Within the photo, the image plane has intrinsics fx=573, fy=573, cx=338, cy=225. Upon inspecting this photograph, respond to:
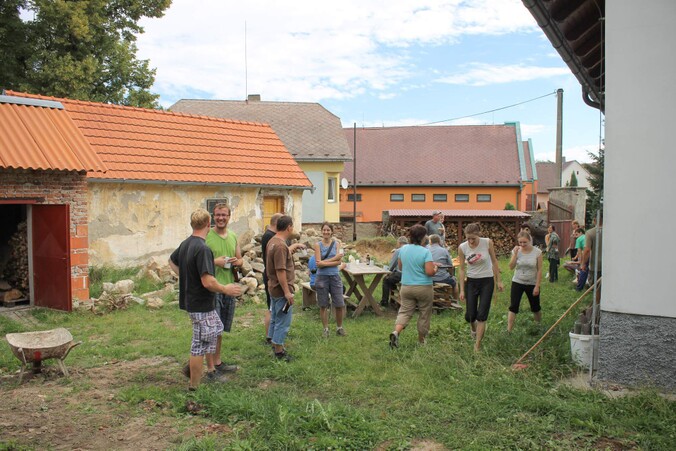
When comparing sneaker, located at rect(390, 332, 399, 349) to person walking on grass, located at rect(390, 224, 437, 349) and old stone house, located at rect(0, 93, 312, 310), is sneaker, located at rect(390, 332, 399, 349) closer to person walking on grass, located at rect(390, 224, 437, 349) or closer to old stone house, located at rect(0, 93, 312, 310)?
person walking on grass, located at rect(390, 224, 437, 349)

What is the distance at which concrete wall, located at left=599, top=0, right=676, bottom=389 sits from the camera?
5.55m

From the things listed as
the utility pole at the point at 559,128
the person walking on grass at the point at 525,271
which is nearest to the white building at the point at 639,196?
the person walking on grass at the point at 525,271

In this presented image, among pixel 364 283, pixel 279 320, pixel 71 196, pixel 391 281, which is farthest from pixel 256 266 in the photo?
pixel 279 320

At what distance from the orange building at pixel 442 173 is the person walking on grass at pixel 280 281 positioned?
2539 centimetres

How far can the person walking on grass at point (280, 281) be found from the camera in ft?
23.2

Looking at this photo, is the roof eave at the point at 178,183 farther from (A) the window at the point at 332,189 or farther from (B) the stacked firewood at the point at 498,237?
(A) the window at the point at 332,189

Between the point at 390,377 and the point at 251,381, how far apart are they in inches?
62.5

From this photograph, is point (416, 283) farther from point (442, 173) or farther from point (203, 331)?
point (442, 173)

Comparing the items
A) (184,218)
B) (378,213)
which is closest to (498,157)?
(378,213)

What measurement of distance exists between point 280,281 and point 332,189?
2101cm

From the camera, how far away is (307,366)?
697cm

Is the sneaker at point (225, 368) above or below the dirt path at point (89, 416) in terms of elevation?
above

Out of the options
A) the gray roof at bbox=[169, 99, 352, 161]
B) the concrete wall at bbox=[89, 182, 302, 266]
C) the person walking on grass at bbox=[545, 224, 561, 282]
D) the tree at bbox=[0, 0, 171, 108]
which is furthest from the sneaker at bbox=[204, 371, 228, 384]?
the gray roof at bbox=[169, 99, 352, 161]

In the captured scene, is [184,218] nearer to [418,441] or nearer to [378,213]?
[418,441]
